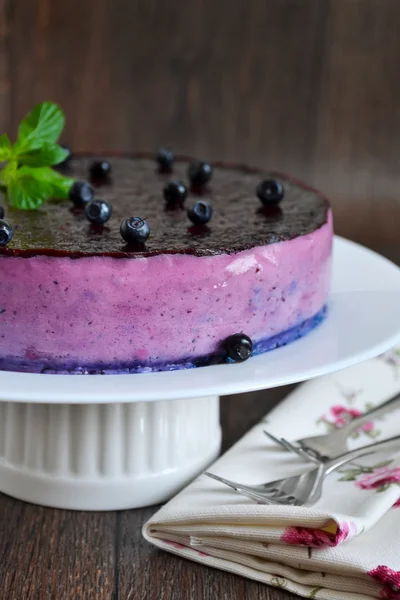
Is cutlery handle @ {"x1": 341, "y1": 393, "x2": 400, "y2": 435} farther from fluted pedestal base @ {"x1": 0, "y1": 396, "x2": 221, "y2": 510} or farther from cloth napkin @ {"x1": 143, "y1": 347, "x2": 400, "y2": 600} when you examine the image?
fluted pedestal base @ {"x1": 0, "y1": 396, "x2": 221, "y2": 510}

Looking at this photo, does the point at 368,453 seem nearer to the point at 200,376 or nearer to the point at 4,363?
the point at 200,376

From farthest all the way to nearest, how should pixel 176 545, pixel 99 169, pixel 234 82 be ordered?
pixel 234 82 → pixel 99 169 → pixel 176 545

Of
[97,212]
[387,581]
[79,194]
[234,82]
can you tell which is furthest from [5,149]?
[234,82]

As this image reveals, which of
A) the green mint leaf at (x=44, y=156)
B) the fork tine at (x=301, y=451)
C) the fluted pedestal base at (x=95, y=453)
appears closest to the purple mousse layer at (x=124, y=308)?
the fluted pedestal base at (x=95, y=453)

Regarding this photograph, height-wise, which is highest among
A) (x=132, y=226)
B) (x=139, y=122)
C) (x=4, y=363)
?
(x=132, y=226)

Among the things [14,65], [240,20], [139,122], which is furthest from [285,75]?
[14,65]

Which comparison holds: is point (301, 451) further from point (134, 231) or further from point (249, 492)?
point (134, 231)
